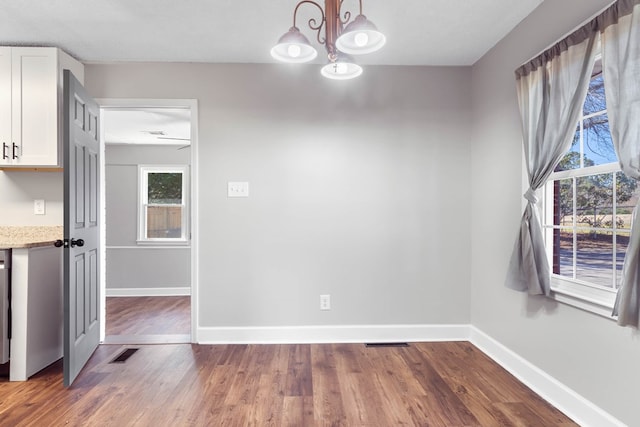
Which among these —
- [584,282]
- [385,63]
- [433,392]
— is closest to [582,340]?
[584,282]

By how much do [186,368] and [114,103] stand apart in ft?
7.49

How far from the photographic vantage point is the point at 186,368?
2594mm

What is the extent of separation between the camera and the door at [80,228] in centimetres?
231

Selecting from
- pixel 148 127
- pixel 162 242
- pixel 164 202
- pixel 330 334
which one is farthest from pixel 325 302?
pixel 164 202

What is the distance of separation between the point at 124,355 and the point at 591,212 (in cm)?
339

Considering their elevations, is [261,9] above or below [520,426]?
above

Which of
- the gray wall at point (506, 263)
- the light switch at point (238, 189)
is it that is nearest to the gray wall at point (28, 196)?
the light switch at point (238, 189)

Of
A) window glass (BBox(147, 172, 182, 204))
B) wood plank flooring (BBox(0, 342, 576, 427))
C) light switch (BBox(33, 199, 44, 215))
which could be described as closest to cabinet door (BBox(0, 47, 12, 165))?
light switch (BBox(33, 199, 44, 215))

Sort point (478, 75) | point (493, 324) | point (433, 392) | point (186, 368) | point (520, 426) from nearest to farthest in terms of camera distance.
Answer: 1. point (520, 426)
2. point (433, 392)
3. point (186, 368)
4. point (493, 324)
5. point (478, 75)

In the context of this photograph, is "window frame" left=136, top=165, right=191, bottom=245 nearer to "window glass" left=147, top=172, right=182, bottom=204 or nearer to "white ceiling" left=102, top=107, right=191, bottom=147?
"window glass" left=147, top=172, right=182, bottom=204

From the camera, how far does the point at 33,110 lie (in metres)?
2.73

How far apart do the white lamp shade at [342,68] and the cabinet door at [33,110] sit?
231 centimetres

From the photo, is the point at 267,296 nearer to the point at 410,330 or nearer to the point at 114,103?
the point at 410,330

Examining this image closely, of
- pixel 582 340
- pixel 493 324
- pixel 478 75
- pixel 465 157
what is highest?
pixel 478 75
